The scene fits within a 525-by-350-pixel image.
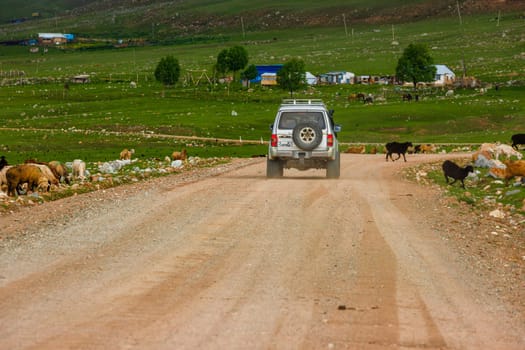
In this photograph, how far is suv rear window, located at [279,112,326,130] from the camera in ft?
99.6

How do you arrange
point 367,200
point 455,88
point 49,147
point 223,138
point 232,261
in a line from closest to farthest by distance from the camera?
point 232,261 → point 367,200 → point 49,147 → point 223,138 → point 455,88

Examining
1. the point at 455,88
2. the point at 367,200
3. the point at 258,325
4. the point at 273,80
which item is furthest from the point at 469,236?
the point at 273,80

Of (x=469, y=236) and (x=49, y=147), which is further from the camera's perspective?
(x=49, y=147)

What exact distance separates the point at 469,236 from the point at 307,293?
23.2 feet

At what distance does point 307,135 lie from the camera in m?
29.6

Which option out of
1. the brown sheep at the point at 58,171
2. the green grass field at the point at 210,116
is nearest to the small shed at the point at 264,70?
the green grass field at the point at 210,116

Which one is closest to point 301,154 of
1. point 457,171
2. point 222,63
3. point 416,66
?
point 457,171

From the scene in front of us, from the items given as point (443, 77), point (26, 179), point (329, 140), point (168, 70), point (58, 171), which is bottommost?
point (443, 77)

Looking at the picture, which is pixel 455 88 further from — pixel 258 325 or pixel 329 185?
pixel 258 325

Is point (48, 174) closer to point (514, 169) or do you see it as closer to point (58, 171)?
point (58, 171)

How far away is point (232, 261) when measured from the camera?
1399 cm

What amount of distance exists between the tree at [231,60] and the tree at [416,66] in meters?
43.0

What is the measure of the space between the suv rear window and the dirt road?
814 cm

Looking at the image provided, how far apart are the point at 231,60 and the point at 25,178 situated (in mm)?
141561
